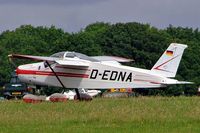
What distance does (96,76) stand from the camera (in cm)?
3269

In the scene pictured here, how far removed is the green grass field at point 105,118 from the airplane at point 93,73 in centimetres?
647

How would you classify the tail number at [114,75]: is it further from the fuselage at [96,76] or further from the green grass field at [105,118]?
the green grass field at [105,118]

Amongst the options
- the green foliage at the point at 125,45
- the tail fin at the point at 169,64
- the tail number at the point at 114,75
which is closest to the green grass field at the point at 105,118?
the tail number at the point at 114,75

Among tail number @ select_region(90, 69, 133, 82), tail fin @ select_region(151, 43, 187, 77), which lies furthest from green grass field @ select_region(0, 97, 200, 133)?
tail fin @ select_region(151, 43, 187, 77)

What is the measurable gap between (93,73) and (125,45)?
2245 inches

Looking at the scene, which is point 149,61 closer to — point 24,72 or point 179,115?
point 24,72

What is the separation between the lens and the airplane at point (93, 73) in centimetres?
3231

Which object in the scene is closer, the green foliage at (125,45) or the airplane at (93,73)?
the airplane at (93,73)

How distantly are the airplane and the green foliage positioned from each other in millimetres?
38620

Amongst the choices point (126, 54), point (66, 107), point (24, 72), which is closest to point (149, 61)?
point (126, 54)

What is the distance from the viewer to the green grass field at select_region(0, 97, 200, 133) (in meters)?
18.9

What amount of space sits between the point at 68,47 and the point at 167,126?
205ft

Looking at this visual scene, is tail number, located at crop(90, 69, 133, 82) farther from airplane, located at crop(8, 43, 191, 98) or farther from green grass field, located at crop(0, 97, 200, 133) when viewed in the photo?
green grass field, located at crop(0, 97, 200, 133)

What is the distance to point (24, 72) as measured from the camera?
1344 inches
